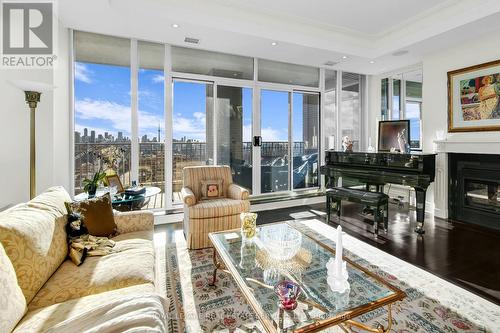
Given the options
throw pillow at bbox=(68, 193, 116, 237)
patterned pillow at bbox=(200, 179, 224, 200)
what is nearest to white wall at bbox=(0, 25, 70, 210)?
throw pillow at bbox=(68, 193, 116, 237)

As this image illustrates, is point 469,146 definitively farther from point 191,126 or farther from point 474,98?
point 191,126

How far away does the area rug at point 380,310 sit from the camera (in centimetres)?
180

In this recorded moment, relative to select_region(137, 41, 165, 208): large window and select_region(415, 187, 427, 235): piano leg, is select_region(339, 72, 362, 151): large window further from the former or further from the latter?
select_region(137, 41, 165, 208): large window

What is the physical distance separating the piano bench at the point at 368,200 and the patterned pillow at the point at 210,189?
176cm

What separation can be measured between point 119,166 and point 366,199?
12.5 feet

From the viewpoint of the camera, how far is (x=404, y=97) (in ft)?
17.8

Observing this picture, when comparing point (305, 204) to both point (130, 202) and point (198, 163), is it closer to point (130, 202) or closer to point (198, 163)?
point (198, 163)

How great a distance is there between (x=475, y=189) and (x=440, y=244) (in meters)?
1.35

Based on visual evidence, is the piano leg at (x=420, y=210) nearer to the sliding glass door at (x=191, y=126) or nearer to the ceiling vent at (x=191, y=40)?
the sliding glass door at (x=191, y=126)

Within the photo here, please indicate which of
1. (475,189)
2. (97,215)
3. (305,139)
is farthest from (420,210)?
(97,215)

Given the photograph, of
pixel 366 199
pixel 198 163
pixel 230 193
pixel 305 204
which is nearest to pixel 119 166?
pixel 198 163

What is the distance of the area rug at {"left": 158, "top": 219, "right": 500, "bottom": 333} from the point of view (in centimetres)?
180

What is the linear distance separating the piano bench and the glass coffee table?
1.63 metres

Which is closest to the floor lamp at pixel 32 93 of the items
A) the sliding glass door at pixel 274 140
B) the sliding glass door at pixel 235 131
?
the sliding glass door at pixel 235 131
